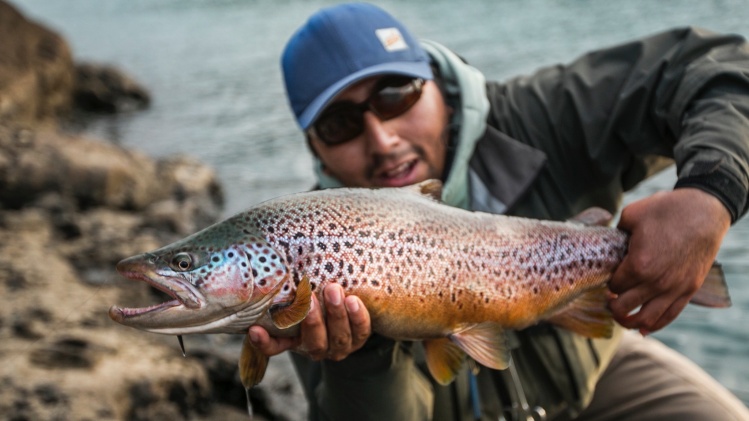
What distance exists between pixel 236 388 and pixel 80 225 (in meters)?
3.65

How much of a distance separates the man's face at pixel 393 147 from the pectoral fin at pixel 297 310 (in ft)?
4.06

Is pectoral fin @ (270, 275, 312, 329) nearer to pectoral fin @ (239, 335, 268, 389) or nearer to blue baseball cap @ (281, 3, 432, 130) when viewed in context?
pectoral fin @ (239, 335, 268, 389)

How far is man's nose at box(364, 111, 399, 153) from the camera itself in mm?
3395

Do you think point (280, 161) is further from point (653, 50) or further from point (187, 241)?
point (187, 241)

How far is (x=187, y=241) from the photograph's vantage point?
7.61 feet

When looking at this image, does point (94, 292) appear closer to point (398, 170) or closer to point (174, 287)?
point (398, 170)

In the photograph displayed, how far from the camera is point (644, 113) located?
3355 millimetres

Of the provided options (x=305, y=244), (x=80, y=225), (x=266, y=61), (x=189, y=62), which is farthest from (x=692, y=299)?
(x=189, y=62)

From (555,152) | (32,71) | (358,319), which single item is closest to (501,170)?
(555,152)

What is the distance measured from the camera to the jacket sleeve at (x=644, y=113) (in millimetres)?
2785

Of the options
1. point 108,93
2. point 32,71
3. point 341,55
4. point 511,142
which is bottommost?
point 108,93

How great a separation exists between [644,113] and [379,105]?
1.18 m

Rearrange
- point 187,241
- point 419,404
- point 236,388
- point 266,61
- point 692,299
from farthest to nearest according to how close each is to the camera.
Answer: point 266,61 < point 236,388 < point 419,404 < point 692,299 < point 187,241

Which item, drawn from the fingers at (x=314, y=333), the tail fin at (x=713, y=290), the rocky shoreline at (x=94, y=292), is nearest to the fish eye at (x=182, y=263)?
the fingers at (x=314, y=333)
